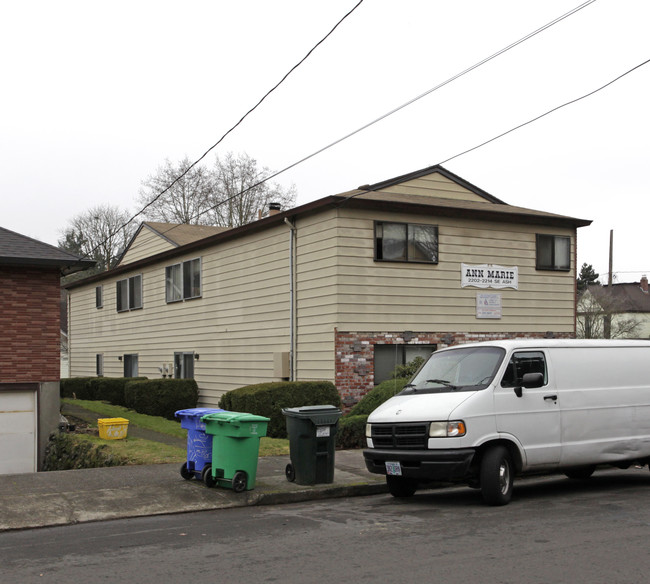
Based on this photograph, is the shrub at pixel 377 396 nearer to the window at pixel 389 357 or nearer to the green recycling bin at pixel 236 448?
the window at pixel 389 357

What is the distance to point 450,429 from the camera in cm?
953

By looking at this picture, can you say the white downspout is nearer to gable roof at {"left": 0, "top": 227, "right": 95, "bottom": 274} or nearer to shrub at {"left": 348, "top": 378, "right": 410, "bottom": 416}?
shrub at {"left": 348, "top": 378, "right": 410, "bottom": 416}

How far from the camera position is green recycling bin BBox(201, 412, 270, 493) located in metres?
10.4

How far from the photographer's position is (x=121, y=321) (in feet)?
105

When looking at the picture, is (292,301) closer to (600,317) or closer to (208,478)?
(208,478)

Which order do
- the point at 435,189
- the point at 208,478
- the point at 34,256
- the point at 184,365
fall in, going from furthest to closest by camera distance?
the point at 184,365 → the point at 435,189 → the point at 34,256 → the point at 208,478

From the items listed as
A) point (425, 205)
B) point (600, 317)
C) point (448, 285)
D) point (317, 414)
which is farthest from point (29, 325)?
point (600, 317)

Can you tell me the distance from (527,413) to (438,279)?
983 cm

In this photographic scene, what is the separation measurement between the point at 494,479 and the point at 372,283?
378 inches

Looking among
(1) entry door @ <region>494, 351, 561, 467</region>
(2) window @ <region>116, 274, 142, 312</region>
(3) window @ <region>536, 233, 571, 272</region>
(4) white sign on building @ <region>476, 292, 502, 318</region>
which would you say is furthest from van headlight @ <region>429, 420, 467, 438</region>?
(2) window @ <region>116, 274, 142, 312</region>

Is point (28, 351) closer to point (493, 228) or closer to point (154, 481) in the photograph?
point (154, 481)

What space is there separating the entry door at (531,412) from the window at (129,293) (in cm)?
2169

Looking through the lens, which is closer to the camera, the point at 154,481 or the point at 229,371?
the point at 154,481

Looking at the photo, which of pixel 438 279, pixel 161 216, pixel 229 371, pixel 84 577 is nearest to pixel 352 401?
pixel 438 279
